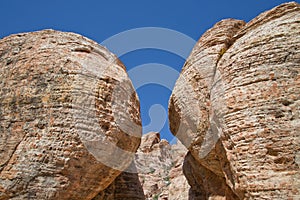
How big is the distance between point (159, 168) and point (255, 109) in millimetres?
23043

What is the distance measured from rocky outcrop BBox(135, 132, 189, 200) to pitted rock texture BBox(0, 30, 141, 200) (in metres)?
6.24

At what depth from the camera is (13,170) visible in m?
7.21

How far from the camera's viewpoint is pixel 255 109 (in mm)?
6918

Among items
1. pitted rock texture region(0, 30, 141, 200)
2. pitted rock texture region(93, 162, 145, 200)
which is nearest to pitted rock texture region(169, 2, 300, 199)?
pitted rock texture region(0, 30, 141, 200)

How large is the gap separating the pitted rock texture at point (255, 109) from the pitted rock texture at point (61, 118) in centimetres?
232

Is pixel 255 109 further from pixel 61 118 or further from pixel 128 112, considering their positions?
pixel 61 118

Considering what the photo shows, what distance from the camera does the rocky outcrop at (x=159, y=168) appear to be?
14787 millimetres

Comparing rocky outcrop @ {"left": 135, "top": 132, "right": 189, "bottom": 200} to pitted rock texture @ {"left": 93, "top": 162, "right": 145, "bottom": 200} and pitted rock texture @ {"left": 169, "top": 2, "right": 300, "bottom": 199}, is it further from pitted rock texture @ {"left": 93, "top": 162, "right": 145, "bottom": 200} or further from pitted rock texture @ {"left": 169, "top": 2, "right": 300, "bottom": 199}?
pitted rock texture @ {"left": 169, "top": 2, "right": 300, "bottom": 199}

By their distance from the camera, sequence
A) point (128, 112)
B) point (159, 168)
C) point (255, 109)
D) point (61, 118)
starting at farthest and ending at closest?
point (159, 168)
point (128, 112)
point (61, 118)
point (255, 109)

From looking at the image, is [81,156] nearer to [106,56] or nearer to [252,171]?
[106,56]

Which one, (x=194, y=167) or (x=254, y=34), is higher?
(x=254, y=34)

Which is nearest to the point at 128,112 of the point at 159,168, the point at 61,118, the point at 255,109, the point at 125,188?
the point at 61,118

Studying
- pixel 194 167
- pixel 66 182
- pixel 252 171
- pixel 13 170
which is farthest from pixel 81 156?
pixel 194 167

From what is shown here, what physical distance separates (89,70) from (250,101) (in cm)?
410
